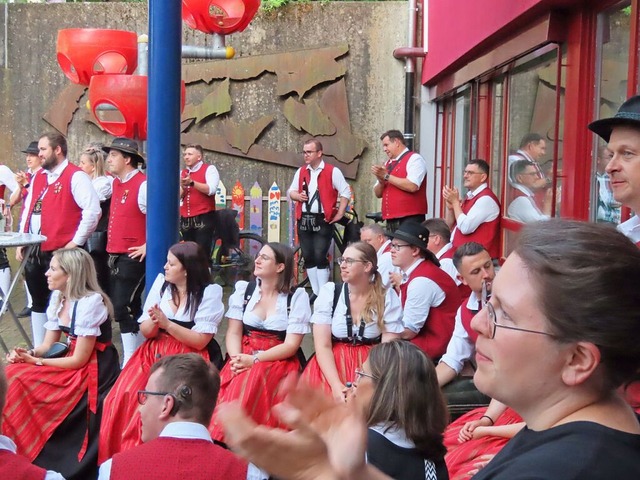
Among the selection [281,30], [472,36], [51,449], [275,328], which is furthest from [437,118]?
[51,449]

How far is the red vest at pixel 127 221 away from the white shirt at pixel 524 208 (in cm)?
274

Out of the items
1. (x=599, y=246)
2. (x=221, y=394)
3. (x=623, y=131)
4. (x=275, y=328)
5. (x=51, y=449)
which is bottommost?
(x=51, y=449)

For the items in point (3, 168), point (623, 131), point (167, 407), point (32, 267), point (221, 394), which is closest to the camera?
point (623, 131)

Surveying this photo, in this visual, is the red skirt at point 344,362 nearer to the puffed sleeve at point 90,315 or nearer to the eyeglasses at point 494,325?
the puffed sleeve at point 90,315

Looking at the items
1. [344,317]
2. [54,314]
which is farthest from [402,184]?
[54,314]

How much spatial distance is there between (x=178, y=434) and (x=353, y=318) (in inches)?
66.9

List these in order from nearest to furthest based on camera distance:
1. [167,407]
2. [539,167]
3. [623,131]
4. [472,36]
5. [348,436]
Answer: [348,436], [623,131], [167,407], [539,167], [472,36]

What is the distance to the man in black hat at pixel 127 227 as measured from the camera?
18.6 ft

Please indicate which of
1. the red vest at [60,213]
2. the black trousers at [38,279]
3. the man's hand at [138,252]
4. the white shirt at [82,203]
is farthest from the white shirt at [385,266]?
the black trousers at [38,279]

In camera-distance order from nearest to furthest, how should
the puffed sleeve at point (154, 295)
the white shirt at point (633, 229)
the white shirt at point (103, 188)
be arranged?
1. the white shirt at point (633, 229)
2. the puffed sleeve at point (154, 295)
3. the white shirt at point (103, 188)

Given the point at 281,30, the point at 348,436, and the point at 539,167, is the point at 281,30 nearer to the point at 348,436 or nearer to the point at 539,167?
the point at 539,167

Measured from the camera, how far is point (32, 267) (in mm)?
5824

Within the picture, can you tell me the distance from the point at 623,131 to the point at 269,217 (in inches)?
282

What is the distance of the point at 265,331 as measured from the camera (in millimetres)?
4109
